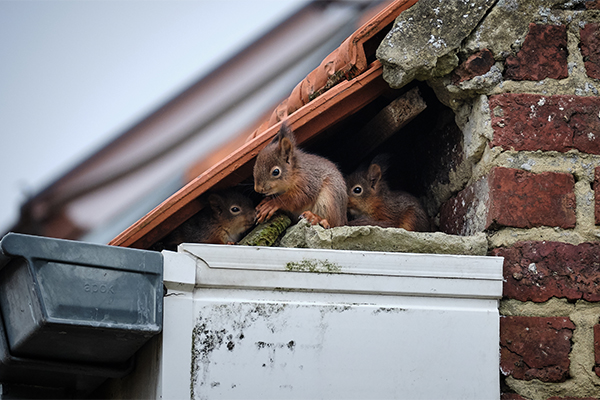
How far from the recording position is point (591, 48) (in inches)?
101

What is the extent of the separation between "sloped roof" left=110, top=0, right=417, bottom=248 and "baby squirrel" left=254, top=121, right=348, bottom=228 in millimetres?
234

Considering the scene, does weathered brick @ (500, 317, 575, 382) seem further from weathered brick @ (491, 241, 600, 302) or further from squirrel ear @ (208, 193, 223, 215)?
squirrel ear @ (208, 193, 223, 215)

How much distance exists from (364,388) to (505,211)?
90 cm

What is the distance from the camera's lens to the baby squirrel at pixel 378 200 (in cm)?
330

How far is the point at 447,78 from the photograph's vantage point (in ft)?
8.75

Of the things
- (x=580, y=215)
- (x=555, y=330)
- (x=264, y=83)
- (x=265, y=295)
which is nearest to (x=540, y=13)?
(x=580, y=215)

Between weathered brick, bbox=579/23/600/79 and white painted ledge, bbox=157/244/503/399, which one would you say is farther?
weathered brick, bbox=579/23/600/79

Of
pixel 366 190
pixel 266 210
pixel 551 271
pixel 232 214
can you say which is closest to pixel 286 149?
pixel 266 210

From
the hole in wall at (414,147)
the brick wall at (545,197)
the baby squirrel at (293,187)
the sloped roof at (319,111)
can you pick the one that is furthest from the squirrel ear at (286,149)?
the brick wall at (545,197)

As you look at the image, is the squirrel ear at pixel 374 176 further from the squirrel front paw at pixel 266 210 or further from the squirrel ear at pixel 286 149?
the squirrel front paw at pixel 266 210

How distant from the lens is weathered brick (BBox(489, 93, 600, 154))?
247cm

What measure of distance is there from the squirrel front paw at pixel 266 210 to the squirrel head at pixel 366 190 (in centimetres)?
69

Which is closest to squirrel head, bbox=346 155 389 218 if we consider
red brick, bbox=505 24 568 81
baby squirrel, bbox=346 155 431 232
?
baby squirrel, bbox=346 155 431 232

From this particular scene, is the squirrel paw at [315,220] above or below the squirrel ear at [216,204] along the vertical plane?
below
